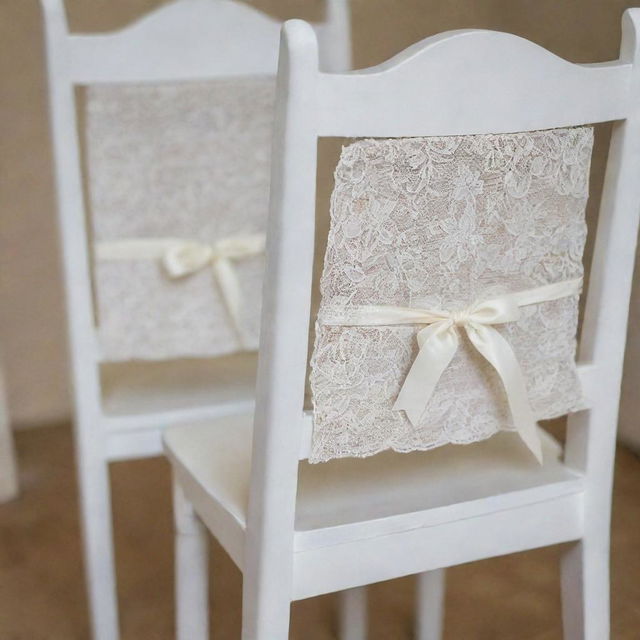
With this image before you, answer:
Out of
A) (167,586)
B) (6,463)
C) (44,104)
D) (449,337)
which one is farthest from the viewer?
(44,104)

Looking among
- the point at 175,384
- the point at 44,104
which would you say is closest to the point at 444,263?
the point at 175,384

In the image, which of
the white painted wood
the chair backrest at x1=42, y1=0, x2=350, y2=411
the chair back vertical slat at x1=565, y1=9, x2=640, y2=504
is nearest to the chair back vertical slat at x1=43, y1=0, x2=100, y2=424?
the chair backrest at x1=42, y1=0, x2=350, y2=411

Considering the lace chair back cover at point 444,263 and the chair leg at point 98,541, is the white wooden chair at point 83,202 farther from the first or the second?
the lace chair back cover at point 444,263

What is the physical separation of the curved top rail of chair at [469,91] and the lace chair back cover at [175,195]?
62 cm

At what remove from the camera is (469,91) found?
91 centimetres

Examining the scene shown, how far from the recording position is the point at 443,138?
3.01ft

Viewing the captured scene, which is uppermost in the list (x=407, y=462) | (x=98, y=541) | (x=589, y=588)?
(x=407, y=462)

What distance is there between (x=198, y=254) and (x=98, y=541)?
463 mm

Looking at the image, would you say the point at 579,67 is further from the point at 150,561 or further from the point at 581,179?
the point at 150,561

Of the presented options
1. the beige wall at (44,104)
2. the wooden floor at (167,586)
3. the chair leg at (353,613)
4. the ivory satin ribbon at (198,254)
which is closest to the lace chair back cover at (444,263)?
the ivory satin ribbon at (198,254)

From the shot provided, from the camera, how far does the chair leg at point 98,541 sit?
147 centimetres

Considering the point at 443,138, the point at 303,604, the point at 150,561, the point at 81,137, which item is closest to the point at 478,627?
the point at 303,604

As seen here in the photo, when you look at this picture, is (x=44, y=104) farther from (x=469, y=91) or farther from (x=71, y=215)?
(x=469, y=91)

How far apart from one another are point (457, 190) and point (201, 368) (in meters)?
0.80
